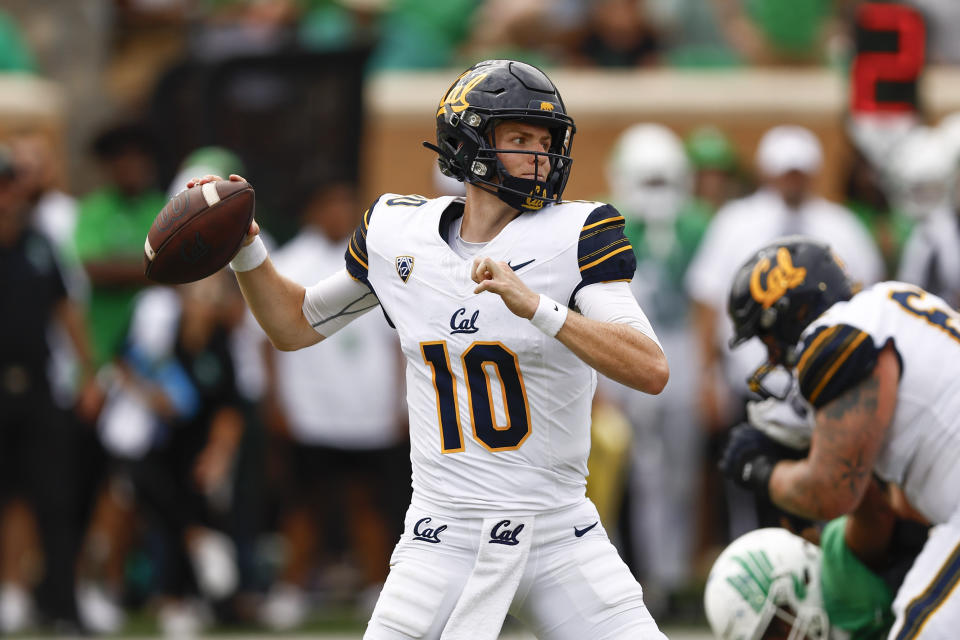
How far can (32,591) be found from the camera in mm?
8281

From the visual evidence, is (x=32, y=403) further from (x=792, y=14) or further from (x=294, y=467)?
(x=792, y=14)

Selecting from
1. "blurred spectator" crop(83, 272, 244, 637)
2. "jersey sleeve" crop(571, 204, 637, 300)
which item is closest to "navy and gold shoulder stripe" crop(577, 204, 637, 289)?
"jersey sleeve" crop(571, 204, 637, 300)

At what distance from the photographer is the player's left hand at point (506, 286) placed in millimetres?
3879

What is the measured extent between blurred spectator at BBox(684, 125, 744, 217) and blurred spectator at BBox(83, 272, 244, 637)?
296 cm

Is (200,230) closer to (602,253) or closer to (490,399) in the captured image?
(490,399)

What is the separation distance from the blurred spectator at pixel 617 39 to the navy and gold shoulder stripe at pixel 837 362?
235 inches

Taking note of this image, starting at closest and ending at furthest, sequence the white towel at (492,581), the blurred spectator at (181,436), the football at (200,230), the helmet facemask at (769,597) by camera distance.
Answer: the white towel at (492,581), the football at (200,230), the helmet facemask at (769,597), the blurred spectator at (181,436)

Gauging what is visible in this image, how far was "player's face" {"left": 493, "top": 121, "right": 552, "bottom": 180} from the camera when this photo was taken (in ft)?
13.8

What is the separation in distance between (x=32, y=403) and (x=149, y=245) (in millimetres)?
3687

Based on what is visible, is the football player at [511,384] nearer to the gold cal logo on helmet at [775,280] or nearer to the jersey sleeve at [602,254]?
the jersey sleeve at [602,254]

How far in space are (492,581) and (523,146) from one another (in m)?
1.10

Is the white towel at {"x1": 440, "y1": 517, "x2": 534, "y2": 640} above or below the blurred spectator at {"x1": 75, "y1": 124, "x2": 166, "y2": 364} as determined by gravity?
above

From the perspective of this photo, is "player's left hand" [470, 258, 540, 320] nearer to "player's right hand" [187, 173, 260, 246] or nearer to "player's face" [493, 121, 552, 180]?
"player's face" [493, 121, 552, 180]

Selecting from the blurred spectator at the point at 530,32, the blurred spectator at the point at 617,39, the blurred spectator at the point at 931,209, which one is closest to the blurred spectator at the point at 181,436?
the blurred spectator at the point at 530,32
